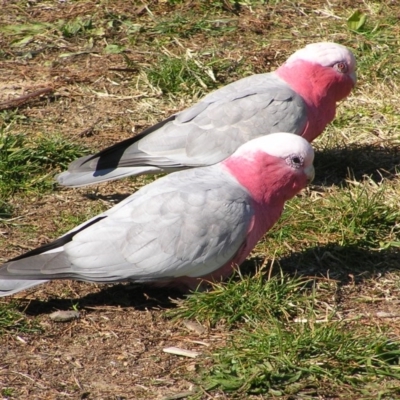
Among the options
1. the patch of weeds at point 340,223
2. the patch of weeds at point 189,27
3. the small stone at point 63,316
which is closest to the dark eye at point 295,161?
the patch of weeds at point 340,223

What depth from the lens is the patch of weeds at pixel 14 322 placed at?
13.9 feet

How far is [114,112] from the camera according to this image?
6.77 m

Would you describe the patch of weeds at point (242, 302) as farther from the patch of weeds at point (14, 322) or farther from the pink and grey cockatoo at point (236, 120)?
the pink and grey cockatoo at point (236, 120)

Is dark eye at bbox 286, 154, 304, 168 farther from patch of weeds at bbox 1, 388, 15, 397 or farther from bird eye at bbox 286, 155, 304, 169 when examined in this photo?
patch of weeds at bbox 1, 388, 15, 397

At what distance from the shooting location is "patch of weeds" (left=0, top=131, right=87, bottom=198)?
18.7 ft

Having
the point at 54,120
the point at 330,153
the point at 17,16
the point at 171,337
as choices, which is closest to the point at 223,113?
the point at 330,153

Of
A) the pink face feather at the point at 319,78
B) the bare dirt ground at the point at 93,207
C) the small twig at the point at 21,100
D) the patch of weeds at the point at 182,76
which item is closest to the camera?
the bare dirt ground at the point at 93,207

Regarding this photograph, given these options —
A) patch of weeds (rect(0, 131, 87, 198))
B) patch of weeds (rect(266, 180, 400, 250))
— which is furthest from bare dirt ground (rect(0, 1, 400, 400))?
patch of weeds (rect(266, 180, 400, 250))

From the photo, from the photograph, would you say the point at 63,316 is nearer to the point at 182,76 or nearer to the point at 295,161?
the point at 295,161

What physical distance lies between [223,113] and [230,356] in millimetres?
2229

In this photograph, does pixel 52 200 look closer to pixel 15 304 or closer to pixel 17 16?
pixel 15 304

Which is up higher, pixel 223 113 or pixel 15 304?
pixel 223 113

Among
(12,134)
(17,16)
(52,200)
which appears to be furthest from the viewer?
(17,16)

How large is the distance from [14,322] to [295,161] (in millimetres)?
1662
